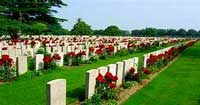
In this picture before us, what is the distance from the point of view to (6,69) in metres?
13.7

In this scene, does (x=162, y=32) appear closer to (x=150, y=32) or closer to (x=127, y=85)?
(x=150, y=32)

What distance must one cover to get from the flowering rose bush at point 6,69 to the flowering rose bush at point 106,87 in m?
4.38

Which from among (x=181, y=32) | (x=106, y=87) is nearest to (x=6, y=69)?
(x=106, y=87)

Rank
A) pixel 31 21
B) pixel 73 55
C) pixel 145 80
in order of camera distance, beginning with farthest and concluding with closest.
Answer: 1. pixel 31 21
2. pixel 73 55
3. pixel 145 80

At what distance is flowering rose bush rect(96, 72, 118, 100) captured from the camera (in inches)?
415

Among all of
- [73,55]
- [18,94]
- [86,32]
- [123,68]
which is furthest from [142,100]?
[86,32]

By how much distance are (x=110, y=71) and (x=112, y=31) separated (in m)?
79.4

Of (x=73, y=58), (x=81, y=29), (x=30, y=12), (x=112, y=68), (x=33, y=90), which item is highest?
(x=30, y=12)

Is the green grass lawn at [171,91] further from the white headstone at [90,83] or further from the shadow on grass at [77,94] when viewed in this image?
the shadow on grass at [77,94]

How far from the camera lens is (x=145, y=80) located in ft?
48.0

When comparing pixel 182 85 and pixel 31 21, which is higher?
pixel 31 21

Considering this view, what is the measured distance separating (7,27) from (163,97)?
22.7 m

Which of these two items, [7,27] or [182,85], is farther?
[7,27]

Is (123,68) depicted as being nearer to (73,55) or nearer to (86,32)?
(73,55)
